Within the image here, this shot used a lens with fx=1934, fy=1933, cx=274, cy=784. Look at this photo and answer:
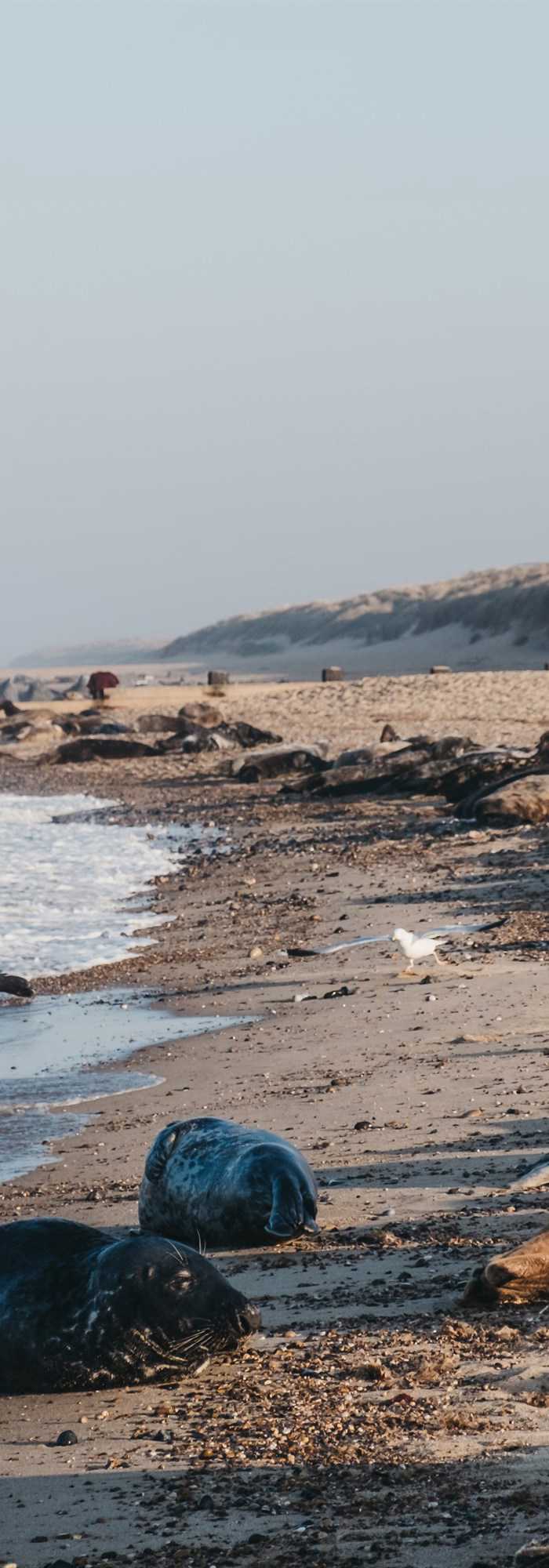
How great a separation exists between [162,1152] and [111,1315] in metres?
1.27

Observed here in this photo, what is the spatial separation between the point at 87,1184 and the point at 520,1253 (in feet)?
7.37

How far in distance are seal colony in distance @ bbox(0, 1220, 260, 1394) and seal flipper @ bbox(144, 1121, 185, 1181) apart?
1032 mm

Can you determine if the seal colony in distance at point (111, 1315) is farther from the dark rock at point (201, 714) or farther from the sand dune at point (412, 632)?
the sand dune at point (412, 632)

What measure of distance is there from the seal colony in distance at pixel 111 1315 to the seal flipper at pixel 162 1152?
103 cm

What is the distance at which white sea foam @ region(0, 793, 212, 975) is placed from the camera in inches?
474

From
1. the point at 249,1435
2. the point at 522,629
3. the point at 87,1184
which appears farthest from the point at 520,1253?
the point at 522,629

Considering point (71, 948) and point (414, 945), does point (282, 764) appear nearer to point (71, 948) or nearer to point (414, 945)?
point (71, 948)

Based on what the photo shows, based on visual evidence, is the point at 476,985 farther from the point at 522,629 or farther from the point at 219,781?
the point at 522,629

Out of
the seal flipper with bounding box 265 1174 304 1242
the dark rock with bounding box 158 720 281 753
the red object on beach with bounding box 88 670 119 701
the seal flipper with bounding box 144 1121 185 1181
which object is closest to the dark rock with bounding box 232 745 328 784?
the dark rock with bounding box 158 720 281 753

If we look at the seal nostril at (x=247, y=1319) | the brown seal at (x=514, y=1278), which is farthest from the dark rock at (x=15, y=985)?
the brown seal at (x=514, y=1278)

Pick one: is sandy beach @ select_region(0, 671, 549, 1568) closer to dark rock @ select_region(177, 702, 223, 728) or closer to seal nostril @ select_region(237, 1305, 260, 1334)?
seal nostril @ select_region(237, 1305, 260, 1334)

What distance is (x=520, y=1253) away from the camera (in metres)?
4.41

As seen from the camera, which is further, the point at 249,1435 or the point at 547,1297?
the point at 547,1297

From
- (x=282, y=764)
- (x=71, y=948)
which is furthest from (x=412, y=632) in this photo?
(x=71, y=948)
